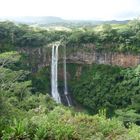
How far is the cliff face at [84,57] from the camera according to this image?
59.0m

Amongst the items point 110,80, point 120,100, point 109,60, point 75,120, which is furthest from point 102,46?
point 75,120

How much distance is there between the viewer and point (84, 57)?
61344 mm

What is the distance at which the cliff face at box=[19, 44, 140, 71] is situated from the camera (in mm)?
59000

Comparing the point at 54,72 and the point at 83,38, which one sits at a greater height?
the point at 83,38

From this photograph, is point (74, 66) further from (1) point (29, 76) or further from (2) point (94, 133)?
(2) point (94, 133)

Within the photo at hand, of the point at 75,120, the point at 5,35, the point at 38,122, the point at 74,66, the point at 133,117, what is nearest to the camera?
the point at 38,122

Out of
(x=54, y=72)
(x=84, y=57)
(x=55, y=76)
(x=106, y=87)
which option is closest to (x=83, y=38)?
(x=84, y=57)

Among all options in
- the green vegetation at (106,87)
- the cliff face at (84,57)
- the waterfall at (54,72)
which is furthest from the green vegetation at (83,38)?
the green vegetation at (106,87)

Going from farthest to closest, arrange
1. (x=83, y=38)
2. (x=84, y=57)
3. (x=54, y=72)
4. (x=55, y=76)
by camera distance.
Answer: (x=84, y=57) → (x=83, y=38) → (x=54, y=72) → (x=55, y=76)

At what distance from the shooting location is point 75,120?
13.7 meters

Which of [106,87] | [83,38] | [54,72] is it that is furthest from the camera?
[83,38]

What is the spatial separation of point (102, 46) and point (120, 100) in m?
10.1

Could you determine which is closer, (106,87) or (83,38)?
(106,87)

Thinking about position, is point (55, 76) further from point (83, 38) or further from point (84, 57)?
point (83, 38)
